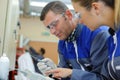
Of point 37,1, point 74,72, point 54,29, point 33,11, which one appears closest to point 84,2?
point 74,72

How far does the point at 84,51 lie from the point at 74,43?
0.33 ft

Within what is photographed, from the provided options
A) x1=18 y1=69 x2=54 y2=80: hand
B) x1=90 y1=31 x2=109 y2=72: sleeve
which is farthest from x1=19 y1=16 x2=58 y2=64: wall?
x1=90 y1=31 x2=109 y2=72: sleeve

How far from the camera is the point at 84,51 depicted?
150 cm

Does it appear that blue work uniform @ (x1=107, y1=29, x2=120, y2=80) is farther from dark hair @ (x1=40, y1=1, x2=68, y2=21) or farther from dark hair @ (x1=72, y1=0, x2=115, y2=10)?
dark hair @ (x1=40, y1=1, x2=68, y2=21)

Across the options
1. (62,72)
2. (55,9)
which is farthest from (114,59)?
(55,9)

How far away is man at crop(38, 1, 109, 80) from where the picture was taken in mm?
1321

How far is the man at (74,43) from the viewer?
1.32 metres

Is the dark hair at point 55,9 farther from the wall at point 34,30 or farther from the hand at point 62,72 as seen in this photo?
the wall at point 34,30

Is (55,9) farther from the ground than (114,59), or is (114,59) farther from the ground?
(55,9)

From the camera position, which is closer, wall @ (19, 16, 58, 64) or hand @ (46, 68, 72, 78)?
hand @ (46, 68, 72, 78)

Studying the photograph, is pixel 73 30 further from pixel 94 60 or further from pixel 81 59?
pixel 94 60

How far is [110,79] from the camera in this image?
1142 mm

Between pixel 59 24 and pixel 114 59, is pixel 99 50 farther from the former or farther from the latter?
pixel 59 24

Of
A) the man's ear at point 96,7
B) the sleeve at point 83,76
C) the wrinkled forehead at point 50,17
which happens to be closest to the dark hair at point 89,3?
the man's ear at point 96,7
